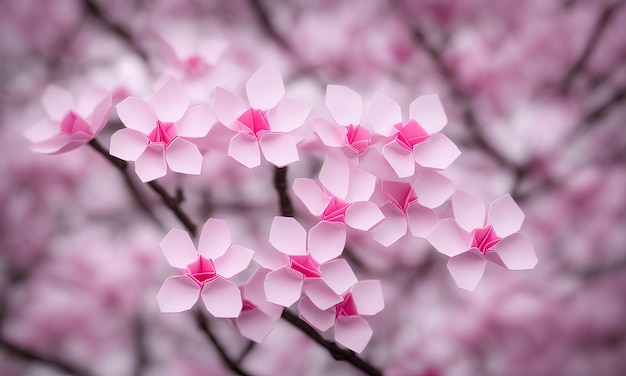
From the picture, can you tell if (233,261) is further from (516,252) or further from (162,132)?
(516,252)

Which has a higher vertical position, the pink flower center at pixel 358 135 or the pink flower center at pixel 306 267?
the pink flower center at pixel 358 135

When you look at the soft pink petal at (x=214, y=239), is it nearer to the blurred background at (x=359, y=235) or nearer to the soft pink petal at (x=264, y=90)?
the soft pink petal at (x=264, y=90)

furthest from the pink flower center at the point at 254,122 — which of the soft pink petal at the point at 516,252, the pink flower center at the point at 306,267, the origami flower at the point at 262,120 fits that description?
the soft pink petal at the point at 516,252

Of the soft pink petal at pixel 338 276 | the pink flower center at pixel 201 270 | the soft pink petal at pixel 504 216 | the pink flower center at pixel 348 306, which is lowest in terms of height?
the pink flower center at pixel 348 306

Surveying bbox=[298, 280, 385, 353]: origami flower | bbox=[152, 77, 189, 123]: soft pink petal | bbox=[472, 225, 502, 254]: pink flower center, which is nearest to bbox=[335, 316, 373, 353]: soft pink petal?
bbox=[298, 280, 385, 353]: origami flower

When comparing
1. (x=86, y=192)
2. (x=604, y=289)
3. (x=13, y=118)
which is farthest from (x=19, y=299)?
(x=604, y=289)

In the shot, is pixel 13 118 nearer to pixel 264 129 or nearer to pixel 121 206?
pixel 121 206

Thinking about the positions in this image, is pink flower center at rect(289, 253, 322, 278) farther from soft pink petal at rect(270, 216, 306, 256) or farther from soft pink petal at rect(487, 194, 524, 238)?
soft pink petal at rect(487, 194, 524, 238)
